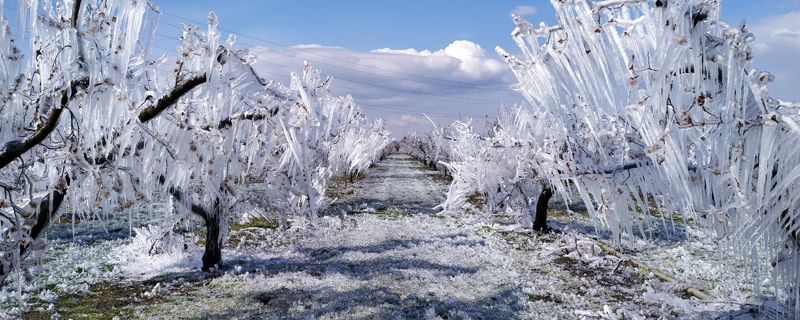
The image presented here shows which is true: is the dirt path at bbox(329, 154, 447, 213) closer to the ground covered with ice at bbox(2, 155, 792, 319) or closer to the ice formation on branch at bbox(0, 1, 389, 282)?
the ground covered with ice at bbox(2, 155, 792, 319)

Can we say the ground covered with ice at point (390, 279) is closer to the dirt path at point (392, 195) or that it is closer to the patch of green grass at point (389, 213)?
the patch of green grass at point (389, 213)

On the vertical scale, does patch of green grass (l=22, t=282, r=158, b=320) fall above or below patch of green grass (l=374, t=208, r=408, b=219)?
above

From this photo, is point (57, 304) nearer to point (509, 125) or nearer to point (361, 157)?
point (509, 125)

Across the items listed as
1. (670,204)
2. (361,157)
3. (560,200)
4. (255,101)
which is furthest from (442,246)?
(361,157)

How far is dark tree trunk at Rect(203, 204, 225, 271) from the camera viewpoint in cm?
1194

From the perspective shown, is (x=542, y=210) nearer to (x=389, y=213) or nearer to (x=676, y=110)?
(x=389, y=213)

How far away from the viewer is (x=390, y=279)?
37.8 feet

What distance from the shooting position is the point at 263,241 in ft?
52.2

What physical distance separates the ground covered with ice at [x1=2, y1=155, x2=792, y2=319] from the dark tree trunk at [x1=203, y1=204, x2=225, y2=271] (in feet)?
1.09

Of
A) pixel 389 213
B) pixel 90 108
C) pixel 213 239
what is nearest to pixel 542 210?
pixel 389 213

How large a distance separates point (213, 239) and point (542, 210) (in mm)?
10934

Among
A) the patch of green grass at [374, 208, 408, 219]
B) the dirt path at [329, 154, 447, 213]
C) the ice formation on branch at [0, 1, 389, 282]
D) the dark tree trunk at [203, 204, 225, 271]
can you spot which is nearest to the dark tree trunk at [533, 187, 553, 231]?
the patch of green grass at [374, 208, 408, 219]

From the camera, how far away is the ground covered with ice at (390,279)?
9.35 metres

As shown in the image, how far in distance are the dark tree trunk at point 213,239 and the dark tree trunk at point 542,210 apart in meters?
10.4
